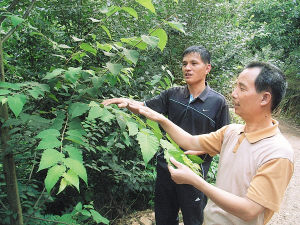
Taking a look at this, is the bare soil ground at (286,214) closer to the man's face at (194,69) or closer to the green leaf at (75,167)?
the man's face at (194,69)

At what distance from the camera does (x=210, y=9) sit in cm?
496

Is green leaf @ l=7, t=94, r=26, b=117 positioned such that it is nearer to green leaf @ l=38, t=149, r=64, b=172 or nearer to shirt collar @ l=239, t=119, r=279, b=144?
green leaf @ l=38, t=149, r=64, b=172

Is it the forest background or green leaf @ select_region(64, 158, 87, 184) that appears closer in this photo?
green leaf @ select_region(64, 158, 87, 184)

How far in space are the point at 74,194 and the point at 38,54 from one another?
170cm

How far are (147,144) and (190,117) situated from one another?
1.42 meters

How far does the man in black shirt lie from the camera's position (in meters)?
2.42

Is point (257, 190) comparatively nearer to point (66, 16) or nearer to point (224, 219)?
point (224, 219)

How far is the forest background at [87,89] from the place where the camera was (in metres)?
1.28

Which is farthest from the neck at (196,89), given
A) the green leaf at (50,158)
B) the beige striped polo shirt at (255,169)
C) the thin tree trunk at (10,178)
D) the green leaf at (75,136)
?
the green leaf at (50,158)

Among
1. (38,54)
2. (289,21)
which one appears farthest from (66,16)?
(289,21)

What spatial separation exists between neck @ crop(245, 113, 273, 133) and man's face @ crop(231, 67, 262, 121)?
28 mm

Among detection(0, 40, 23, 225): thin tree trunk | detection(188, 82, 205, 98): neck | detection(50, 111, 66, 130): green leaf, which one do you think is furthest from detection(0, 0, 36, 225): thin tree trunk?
detection(188, 82, 205, 98): neck

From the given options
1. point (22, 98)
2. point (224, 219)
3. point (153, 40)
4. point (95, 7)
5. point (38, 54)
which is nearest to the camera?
point (22, 98)

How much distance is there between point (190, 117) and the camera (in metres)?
2.50
